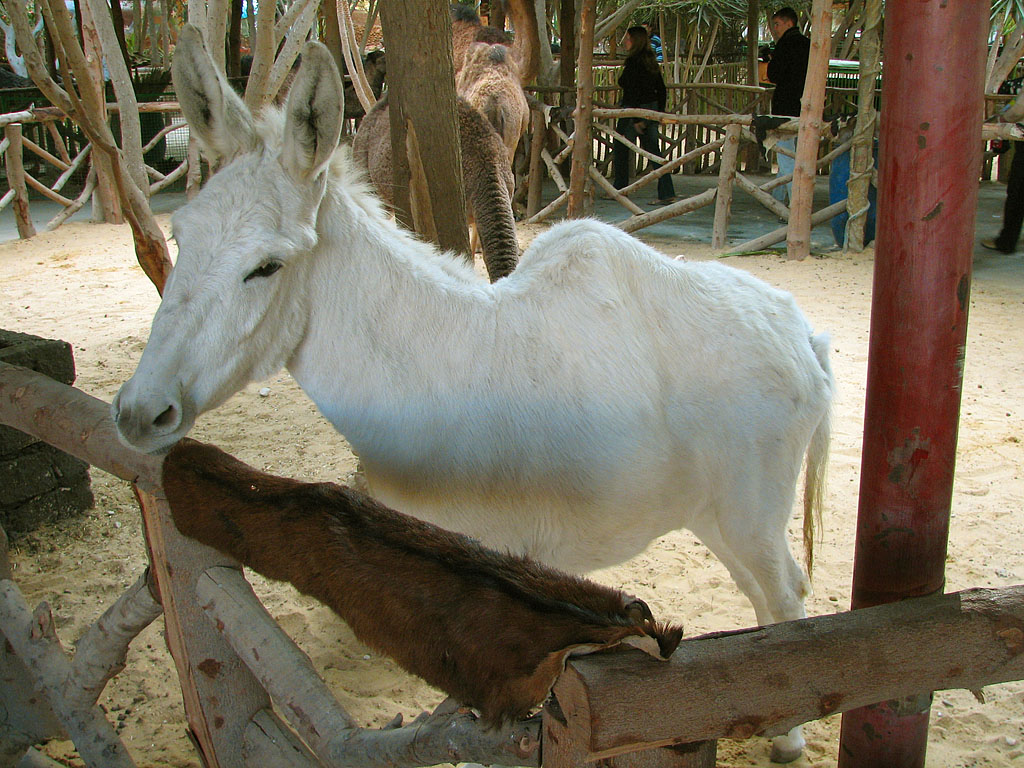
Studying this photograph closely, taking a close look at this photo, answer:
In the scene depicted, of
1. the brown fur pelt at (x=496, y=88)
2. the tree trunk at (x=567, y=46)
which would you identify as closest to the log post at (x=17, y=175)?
the brown fur pelt at (x=496, y=88)

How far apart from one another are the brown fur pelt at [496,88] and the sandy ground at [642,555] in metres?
3.42

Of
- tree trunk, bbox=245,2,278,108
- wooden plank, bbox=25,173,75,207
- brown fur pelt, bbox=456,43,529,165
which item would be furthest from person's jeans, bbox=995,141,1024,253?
wooden plank, bbox=25,173,75,207

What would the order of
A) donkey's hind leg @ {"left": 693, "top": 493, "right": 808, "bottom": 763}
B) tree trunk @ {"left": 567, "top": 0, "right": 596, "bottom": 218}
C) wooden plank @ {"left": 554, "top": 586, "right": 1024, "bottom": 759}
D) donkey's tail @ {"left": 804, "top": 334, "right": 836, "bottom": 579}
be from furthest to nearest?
tree trunk @ {"left": 567, "top": 0, "right": 596, "bottom": 218}
donkey's tail @ {"left": 804, "top": 334, "right": 836, "bottom": 579}
donkey's hind leg @ {"left": 693, "top": 493, "right": 808, "bottom": 763}
wooden plank @ {"left": 554, "top": 586, "right": 1024, "bottom": 759}

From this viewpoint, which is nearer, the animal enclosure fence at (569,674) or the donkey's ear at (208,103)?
the animal enclosure fence at (569,674)

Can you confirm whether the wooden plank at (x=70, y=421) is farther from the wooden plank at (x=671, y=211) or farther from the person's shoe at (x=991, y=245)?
the person's shoe at (x=991, y=245)

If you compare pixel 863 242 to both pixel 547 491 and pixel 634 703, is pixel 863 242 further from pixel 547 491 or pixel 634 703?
pixel 634 703

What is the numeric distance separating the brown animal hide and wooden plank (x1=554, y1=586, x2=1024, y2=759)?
0.05 meters

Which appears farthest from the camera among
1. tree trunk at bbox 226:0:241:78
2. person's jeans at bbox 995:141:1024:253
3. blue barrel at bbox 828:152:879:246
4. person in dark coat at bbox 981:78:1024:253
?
tree trunk at bbox 226:0:241:78

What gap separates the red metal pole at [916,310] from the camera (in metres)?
1.41

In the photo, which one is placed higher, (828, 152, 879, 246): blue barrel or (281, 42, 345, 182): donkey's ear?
(281, 42, 345, 182): donkey's ear

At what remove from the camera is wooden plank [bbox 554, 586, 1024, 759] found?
37.4 inches

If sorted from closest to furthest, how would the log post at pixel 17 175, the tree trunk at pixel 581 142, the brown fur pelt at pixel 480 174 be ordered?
the brown fur pelt at pixel 480 174, the tree trunk at pixel 581 142, the log post at pixel 17 175

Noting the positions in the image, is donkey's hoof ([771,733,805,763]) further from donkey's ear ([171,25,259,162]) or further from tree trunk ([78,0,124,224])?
tree trunk ([78,0,124,224])

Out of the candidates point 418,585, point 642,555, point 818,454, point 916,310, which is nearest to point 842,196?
point 642,555
